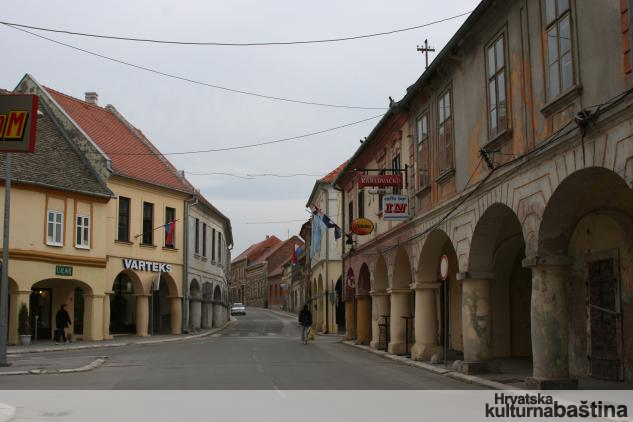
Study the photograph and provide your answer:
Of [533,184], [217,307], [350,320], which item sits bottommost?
[350,320]

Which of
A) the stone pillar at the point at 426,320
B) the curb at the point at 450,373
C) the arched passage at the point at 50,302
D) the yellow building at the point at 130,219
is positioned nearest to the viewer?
the curb at the point at 450,373

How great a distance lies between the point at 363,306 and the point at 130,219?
13440mm

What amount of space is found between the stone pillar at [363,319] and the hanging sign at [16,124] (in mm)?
18094

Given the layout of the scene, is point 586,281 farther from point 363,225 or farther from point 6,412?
point 363,225

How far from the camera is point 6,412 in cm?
1078

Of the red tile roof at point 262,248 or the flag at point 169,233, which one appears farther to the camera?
the red tile roof at point 262,248

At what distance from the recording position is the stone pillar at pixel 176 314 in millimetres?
42000

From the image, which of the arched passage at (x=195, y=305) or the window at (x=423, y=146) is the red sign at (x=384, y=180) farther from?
the arched passage at (x=195, y=305)

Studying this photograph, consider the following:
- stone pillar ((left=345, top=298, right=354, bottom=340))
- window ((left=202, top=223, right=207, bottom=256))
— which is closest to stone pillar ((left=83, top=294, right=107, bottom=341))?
stone pillar ((left=345, top=298, right=354, bottom=340))

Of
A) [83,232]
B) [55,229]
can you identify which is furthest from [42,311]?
[55,229]

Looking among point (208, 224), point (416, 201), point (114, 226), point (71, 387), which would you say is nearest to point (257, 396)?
point (71, 387)

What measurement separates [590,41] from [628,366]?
654cm

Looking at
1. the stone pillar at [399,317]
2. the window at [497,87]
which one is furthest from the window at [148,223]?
the window at [497,87]

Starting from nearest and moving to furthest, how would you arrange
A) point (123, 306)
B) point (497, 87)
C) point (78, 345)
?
point (497, 87)
point (78, 345)
point (123, 306)
